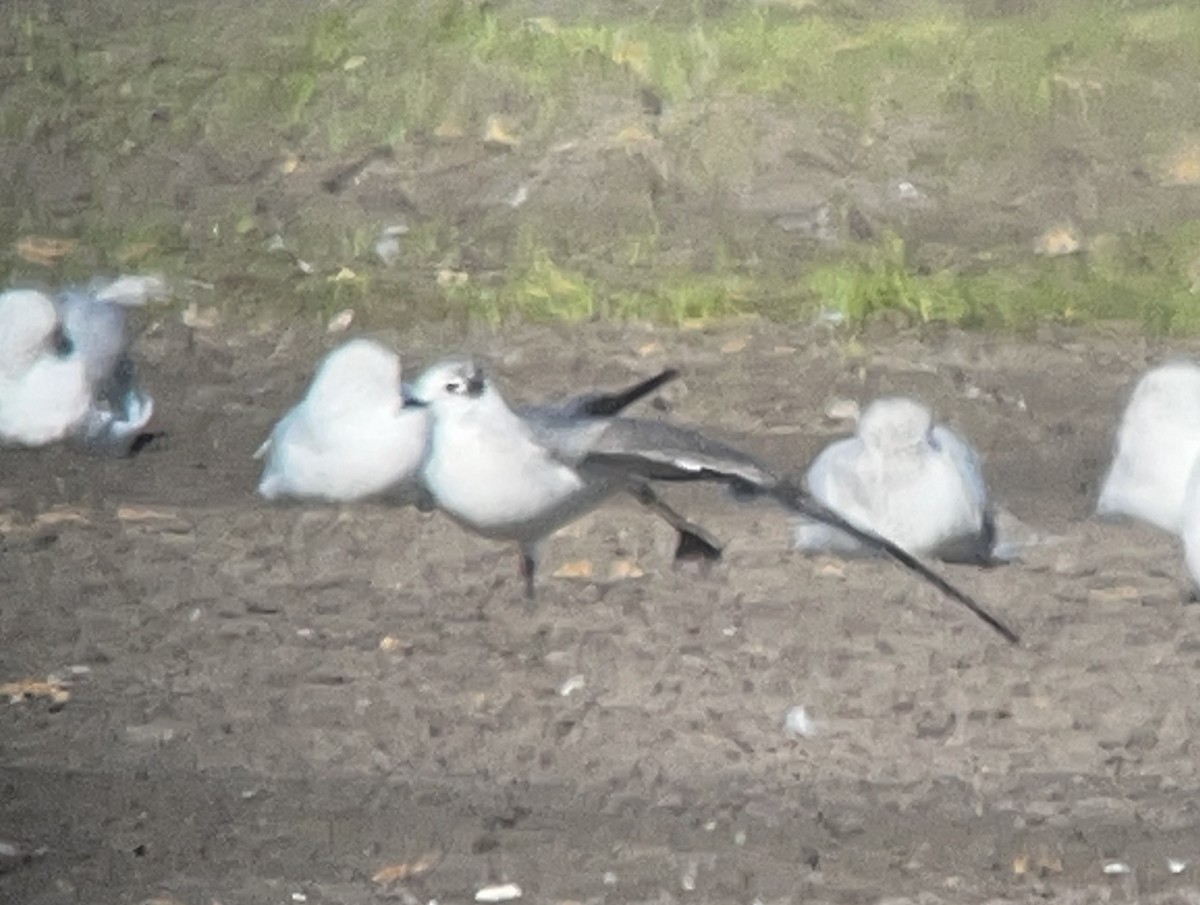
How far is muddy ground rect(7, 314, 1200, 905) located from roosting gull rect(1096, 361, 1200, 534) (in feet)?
0.07

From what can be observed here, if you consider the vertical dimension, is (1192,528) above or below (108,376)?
below

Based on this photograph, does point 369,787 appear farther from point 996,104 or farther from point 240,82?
point 996,104

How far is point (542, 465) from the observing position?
1338 millimetres

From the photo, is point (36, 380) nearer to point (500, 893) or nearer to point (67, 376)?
point (67, 376)

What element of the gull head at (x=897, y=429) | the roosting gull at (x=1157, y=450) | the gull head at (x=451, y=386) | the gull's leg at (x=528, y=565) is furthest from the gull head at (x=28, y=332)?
the roosting gull at (x=1157, y=450)

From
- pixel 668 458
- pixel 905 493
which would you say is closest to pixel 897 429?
pixel 905 493

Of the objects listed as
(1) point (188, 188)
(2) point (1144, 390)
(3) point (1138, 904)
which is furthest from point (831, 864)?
(1) point (188, 188)

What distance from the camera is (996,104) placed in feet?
4.95

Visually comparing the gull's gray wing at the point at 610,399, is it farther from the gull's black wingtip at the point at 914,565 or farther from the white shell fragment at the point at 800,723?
the white shell fragment at the point at 800,723

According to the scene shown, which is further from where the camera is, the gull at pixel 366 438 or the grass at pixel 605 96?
the grass at pixel 605 96

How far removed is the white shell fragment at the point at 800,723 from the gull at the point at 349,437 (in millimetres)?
345

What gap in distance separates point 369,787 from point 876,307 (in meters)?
0.57

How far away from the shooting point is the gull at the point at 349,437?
1359 mm

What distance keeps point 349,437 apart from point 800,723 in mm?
412
